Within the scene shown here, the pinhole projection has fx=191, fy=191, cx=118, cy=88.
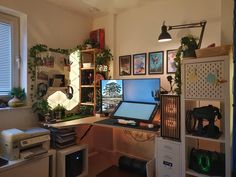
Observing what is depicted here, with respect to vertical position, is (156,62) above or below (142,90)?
A: above

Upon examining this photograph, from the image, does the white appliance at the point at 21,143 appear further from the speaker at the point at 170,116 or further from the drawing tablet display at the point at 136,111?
the speaker at the point at 170,116

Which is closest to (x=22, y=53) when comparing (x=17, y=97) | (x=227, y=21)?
(x=17, y=97)

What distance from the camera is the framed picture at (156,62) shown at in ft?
8.78

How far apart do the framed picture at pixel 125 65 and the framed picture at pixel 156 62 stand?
355 millimetres

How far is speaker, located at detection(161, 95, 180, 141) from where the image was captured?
5.98 ft

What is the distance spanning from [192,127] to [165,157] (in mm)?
395

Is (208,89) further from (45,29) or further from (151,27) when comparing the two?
(45,29)

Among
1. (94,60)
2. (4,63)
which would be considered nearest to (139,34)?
(94,60)

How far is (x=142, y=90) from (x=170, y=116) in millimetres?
765

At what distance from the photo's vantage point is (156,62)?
272cm

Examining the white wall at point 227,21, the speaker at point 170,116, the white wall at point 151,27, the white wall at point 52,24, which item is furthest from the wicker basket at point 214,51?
the white wall at point 52,24

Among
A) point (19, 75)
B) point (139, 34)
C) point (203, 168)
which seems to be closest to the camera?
point (203, 168)

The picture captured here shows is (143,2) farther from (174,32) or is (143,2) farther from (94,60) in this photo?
(94,60)

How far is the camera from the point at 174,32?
101 inches
